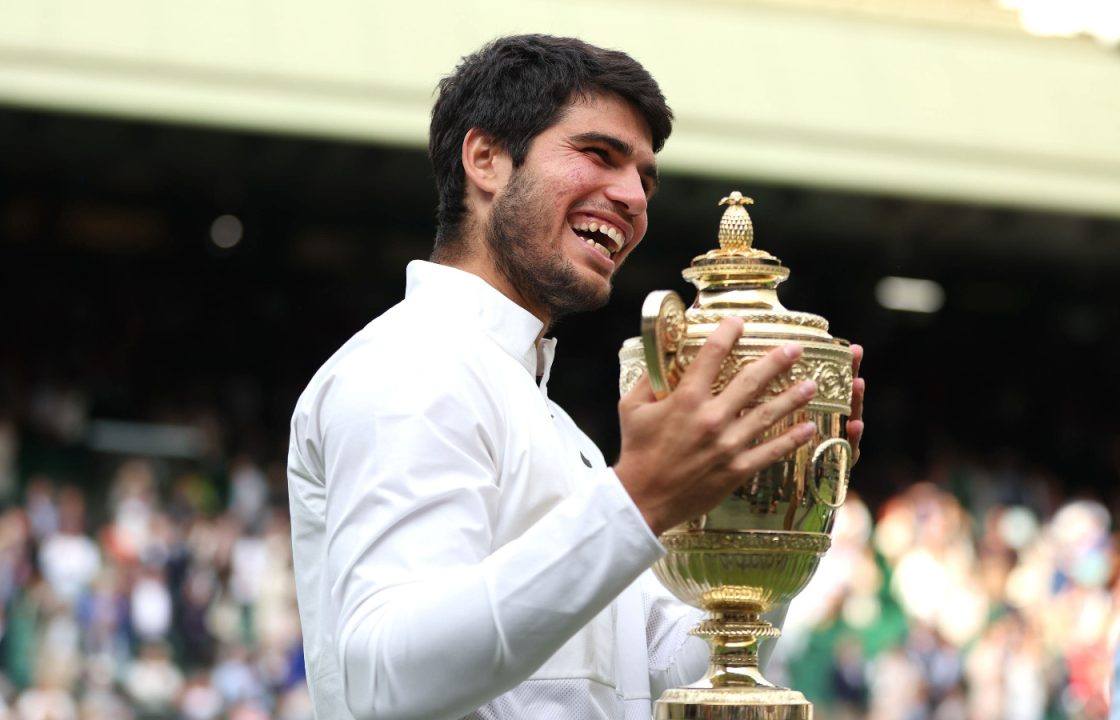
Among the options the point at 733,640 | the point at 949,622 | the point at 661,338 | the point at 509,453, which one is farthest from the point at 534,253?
the point at 949,622

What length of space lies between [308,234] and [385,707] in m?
16.8

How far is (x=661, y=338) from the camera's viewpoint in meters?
1.79

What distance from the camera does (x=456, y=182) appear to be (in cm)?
229

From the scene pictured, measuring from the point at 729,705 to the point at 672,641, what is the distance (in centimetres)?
40

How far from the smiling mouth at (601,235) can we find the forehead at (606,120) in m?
0.11

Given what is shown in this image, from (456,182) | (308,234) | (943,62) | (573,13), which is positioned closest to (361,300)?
(308,234)

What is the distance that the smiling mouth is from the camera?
2.16 metres

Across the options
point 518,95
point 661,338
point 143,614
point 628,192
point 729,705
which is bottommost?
point 729,705

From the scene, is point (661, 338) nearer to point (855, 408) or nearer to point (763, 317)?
point (763, 317)

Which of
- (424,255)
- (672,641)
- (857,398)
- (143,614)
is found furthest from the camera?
(424,255)

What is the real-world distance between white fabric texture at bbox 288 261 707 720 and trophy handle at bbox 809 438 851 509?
26 cm

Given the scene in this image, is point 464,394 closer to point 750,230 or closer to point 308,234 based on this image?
point 750,230

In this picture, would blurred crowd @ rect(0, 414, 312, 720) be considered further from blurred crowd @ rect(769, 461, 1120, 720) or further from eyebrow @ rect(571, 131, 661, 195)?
eyebrow @ rect(571, 131, 661, 195)

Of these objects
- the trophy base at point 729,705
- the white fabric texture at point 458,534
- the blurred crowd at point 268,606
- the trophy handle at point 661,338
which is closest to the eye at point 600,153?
the white fabric texture at point 458,534
